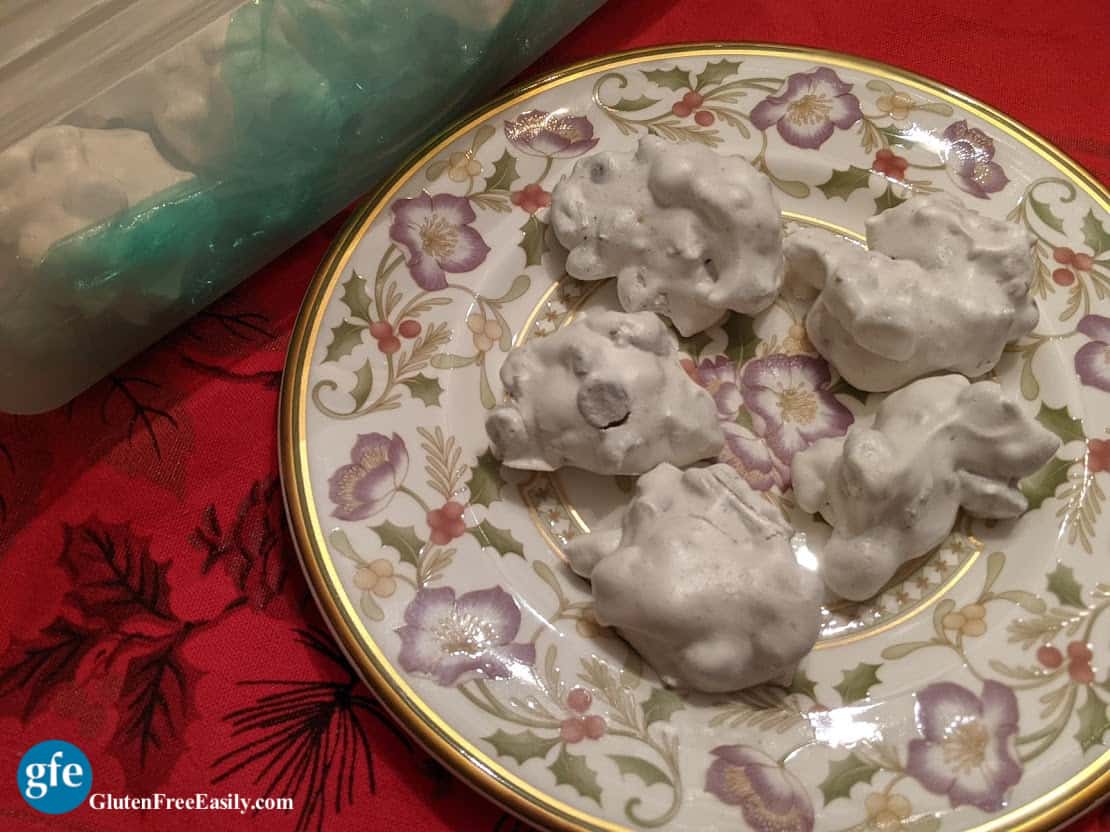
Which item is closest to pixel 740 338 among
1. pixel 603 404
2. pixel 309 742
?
pixel 603 404

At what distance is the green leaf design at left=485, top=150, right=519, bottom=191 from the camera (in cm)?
113

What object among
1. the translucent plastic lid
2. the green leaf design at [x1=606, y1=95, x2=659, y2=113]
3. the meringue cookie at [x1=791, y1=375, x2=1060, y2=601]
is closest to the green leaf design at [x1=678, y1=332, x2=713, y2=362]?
the meringue cookie at [x1=791, y1=375, x2=1060, y2=601]

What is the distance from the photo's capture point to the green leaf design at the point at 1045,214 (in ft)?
3.66

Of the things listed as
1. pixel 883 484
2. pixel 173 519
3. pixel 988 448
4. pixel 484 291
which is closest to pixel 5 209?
pixel 173 519

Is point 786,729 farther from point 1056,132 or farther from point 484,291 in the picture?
point 1056,132

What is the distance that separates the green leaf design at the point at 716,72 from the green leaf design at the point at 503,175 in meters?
0.27

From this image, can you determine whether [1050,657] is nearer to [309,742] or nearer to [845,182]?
[845,182]

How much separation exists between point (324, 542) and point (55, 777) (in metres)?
0.35

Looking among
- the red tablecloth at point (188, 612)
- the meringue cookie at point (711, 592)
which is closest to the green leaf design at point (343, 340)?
the red tablecloth at point (188, 612)

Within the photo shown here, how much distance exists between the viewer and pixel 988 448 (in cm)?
92

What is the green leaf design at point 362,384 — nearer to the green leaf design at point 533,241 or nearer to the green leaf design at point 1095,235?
the green leaf design at point 533,241

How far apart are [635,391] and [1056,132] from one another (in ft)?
2.72

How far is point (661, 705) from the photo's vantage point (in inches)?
34.7

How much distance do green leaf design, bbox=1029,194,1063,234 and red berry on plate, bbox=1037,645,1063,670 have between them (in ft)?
1.69
